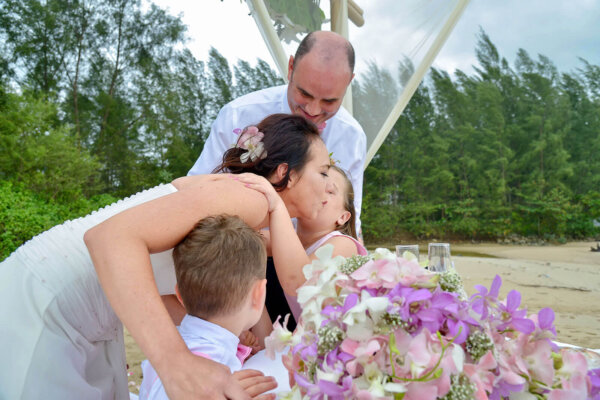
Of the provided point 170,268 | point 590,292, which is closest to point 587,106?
point 590,292

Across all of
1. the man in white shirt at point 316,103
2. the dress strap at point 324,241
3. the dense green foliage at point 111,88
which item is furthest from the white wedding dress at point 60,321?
the dense green foliage at point 111,88

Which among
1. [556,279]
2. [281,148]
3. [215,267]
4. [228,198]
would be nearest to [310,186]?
[281,148]

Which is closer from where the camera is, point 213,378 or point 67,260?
point 213,378

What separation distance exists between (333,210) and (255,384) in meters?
1.18

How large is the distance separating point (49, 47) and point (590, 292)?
1524 centimetres

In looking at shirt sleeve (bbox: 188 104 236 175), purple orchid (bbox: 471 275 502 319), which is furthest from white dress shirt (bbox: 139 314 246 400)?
shirt sleeve (bbox: 188 104 236 175)

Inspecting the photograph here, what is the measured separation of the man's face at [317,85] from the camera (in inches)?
112

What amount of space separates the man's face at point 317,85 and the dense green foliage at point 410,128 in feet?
31.8

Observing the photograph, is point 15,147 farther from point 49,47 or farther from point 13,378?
point 13,378

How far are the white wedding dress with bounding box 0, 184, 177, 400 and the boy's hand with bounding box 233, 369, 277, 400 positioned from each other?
0.60 metres

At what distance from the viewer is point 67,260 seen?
61.9 inches

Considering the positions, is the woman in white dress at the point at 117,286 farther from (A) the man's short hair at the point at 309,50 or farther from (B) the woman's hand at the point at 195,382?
(A) the man's short hair at the point at 309,50

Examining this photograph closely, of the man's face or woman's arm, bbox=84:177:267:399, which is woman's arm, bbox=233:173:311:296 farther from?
the man's face

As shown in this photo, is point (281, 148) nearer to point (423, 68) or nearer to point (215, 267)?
point (215, 267)
